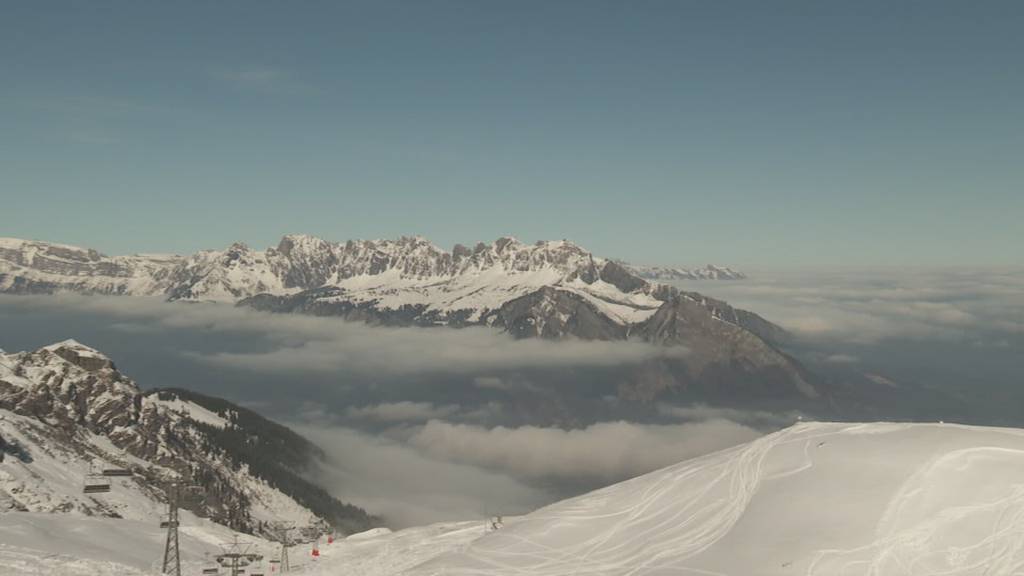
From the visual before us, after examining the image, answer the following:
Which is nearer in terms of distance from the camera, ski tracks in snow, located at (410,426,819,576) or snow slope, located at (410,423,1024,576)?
snow slope, located at (410,423,1024,576)

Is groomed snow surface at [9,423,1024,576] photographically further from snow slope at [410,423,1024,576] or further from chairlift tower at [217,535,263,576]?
chairlift tower at [217,535,263,576]

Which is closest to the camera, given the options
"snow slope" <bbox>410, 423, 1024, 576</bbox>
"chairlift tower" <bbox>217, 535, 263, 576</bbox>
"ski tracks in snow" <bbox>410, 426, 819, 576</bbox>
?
"snow slope" <bbox>410, 423, 1024, 576</bbox>

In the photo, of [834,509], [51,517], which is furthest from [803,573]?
[51,517]

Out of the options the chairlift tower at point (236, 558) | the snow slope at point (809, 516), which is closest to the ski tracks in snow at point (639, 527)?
the snow slope at point (809, 516)

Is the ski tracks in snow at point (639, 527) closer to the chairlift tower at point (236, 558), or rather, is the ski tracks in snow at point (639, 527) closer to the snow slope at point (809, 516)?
the snow slope at point (809, 516)

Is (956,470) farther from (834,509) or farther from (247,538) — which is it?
(247,538)

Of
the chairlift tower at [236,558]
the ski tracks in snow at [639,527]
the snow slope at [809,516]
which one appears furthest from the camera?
the chairlift tower at [236,558]

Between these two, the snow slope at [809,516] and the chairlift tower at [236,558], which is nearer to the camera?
the snow slope at [809,516]

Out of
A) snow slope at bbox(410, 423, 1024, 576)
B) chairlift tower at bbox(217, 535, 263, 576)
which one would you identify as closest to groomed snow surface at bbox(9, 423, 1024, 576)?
snow slope at bbox(410, 423, 1024, 576)

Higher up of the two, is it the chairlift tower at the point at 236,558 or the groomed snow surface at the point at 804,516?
the groomed snow surface at the point at 804,516

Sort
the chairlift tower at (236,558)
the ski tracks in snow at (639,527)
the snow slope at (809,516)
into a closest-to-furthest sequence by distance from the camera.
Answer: the snow slope at (809,516), the ski tracks in snow at (639,527), the chairlift tower at (236,558)
